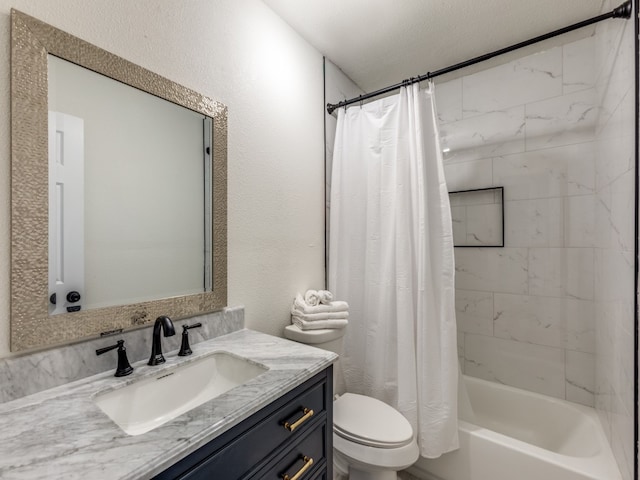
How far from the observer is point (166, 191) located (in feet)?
3.70

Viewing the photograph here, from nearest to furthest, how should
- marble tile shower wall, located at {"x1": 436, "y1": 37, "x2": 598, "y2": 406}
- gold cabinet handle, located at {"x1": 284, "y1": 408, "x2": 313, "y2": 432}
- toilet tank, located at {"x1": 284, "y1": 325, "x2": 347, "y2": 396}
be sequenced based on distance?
gold cabinet handle, located at {"x1": 284, "y1": 408, "x2": 313, "y2": 432}
toilet tank, located at {"x1": 284, "y1": 325, "x2": 347, "y2": 396}
marble tile shower wall, located at {"x1": 436, "y1": 37, "x2": 598, "y2": 406}

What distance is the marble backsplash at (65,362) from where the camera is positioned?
0.75 meters

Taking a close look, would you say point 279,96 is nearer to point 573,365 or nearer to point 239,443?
point 239,443

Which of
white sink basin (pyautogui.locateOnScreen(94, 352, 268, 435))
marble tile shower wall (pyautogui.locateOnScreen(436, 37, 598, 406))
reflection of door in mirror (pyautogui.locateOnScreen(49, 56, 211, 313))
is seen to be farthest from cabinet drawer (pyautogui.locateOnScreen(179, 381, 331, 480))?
marble tile shower wall (pyautogui.locateOnScreen(436, 37, 598, 406))

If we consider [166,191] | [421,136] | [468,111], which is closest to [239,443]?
[166,191]

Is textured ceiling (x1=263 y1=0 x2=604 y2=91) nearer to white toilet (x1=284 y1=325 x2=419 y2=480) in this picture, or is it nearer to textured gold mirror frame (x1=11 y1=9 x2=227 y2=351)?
textured gold mirror frame (x1=11 y1=9 x2=227 y2=351)

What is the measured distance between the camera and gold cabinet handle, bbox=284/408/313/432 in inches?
33.6

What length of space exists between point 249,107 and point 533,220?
1883mm

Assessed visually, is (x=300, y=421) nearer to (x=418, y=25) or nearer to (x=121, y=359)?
(x=121, y=359)

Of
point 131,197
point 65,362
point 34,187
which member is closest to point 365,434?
point 65,362

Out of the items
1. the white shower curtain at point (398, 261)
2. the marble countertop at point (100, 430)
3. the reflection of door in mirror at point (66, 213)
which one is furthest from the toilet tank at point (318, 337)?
the reflection of door in mirror at point (66, 213)

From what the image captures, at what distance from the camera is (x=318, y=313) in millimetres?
1504

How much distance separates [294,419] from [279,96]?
151cm

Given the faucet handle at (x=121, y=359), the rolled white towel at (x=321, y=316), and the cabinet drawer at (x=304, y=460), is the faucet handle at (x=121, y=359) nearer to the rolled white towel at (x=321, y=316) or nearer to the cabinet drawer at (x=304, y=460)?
the cabinet drawer at (x=304, y=460)
